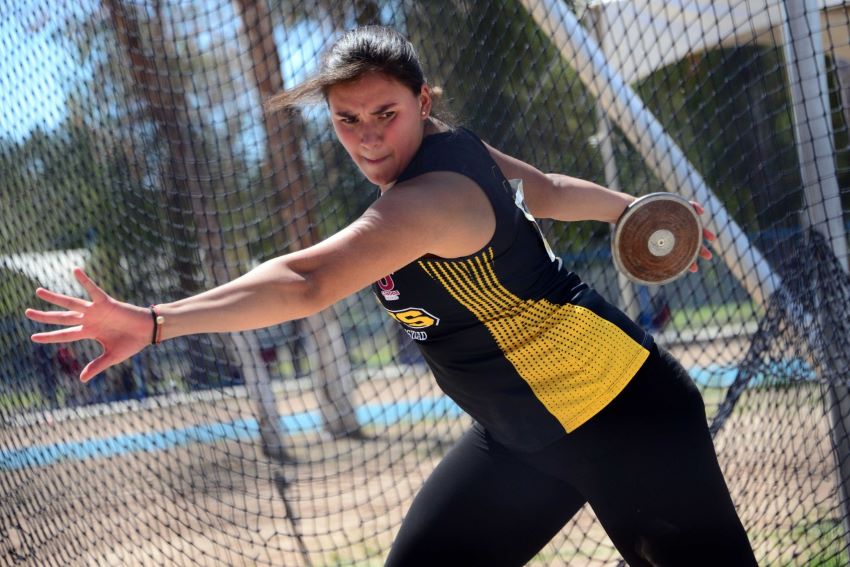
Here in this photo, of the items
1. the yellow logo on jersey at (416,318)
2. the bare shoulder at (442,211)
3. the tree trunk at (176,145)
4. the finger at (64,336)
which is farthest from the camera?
the tree trunk at (176,145)

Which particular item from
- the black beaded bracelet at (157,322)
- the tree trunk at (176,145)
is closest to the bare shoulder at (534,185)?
the black beaded bracelet at (157,322)

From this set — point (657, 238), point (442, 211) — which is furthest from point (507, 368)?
point (657, 238)

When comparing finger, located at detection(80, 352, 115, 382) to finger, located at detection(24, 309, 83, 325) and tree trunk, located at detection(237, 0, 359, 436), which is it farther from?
tree trunk, located at detection(237, 0, 359, 436)

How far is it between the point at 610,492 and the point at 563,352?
0.32 meters

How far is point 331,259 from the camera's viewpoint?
1.79 meters

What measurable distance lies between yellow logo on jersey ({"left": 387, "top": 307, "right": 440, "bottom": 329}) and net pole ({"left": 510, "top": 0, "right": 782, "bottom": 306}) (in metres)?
2.07

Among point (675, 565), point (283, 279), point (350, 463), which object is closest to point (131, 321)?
point (283, 279)

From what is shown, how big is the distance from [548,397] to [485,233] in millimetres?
436

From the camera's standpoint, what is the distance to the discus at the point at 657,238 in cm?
280

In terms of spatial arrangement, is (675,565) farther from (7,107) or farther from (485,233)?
(7,107)

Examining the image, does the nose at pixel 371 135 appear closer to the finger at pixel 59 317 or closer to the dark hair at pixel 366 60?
the dark hair at pixel 366 60

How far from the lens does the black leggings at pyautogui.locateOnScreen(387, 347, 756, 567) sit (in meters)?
2.12

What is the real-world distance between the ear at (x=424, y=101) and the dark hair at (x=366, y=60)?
0.05 ft

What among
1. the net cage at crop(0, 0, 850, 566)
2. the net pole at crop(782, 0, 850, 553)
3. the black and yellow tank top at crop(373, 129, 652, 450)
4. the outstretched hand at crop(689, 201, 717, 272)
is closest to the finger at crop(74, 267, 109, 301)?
the black and yellow tank top at crop(373, 129, 652, 450)
